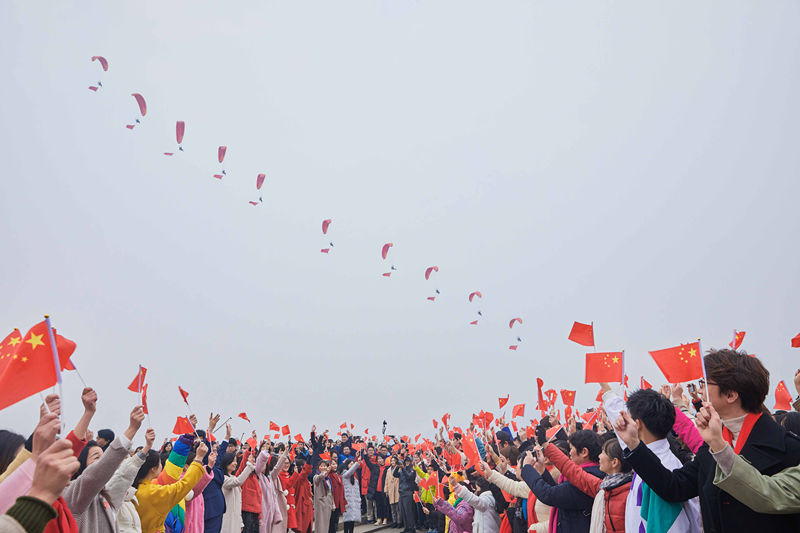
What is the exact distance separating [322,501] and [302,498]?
3.06ft

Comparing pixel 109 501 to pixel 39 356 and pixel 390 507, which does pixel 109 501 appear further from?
pixel 390 507

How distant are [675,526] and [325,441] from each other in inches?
619

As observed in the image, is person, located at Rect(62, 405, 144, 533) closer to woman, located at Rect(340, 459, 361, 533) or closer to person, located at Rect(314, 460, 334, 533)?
person, located at Rect(314, 460, 334, 533)

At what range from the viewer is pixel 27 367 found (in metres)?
3.17

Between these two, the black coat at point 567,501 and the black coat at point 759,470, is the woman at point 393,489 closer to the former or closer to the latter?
the black coat at point 567,501

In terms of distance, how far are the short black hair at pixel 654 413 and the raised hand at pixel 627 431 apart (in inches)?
10.1

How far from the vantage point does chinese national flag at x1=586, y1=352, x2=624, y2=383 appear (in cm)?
575

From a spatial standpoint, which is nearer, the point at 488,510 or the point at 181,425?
the point at 488,510

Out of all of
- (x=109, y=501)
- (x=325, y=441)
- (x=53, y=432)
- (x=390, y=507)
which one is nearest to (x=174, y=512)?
(x=109, y=501)

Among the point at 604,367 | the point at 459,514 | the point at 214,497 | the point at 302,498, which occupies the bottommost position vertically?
the point at 302,498

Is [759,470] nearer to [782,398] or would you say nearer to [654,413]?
[654,413]

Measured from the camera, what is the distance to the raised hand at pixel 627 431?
3051 mm

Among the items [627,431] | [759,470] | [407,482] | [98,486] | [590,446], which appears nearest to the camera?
[759,470]

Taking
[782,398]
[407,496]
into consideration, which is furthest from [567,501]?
[407,496]
